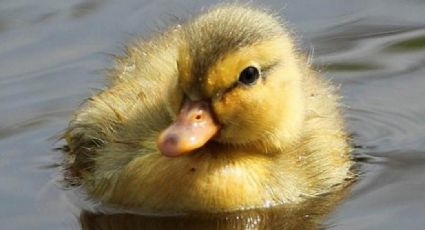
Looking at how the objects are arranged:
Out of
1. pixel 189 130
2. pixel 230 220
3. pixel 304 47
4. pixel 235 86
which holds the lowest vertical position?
pixel 230 220

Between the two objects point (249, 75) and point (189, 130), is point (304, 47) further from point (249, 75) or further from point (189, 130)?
point (189, 130)

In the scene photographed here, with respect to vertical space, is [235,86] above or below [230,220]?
above

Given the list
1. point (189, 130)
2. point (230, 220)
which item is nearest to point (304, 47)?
point (230, 220)

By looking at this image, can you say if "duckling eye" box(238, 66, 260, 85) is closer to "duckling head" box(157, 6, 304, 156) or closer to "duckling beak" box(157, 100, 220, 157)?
"duckling head" box(157, 6, 304, 156)

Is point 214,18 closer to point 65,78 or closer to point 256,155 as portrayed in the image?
point 256,155

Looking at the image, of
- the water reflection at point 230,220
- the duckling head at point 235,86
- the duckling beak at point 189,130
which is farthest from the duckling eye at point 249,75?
the water reflection at point 230,220

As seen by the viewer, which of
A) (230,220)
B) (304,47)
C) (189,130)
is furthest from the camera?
(304,47)
